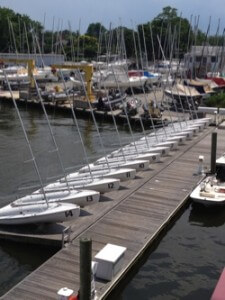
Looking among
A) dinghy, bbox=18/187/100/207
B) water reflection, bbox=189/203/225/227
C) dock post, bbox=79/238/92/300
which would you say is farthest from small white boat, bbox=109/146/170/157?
dock post, bbox=79/238/92/300

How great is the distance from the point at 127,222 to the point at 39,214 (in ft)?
12.2

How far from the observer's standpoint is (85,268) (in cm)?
1227

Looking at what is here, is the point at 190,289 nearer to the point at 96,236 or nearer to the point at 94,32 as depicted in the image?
the point at 96,236

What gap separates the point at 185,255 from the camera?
17.9 m

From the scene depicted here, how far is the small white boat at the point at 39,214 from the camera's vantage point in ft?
57.4

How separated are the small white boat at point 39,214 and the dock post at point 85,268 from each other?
17.2 feet

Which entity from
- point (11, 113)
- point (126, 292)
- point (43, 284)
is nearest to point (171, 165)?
point (126, 292)

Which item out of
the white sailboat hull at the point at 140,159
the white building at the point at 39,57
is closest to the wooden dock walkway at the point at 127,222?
the white sailboat hull at the point at 140,159

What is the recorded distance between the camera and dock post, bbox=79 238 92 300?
12.0 metres

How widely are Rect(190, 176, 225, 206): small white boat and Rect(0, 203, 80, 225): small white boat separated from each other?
687 centimetres

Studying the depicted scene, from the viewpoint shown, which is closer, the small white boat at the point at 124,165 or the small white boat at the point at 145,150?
the small white boat at the point at 124,165

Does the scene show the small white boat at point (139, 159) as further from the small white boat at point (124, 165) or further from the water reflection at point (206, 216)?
the water reflection at point (206, 216)

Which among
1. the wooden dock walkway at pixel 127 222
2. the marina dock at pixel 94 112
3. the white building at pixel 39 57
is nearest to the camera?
the wooden dock walkway at pixel 127 222

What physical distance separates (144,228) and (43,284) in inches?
218
